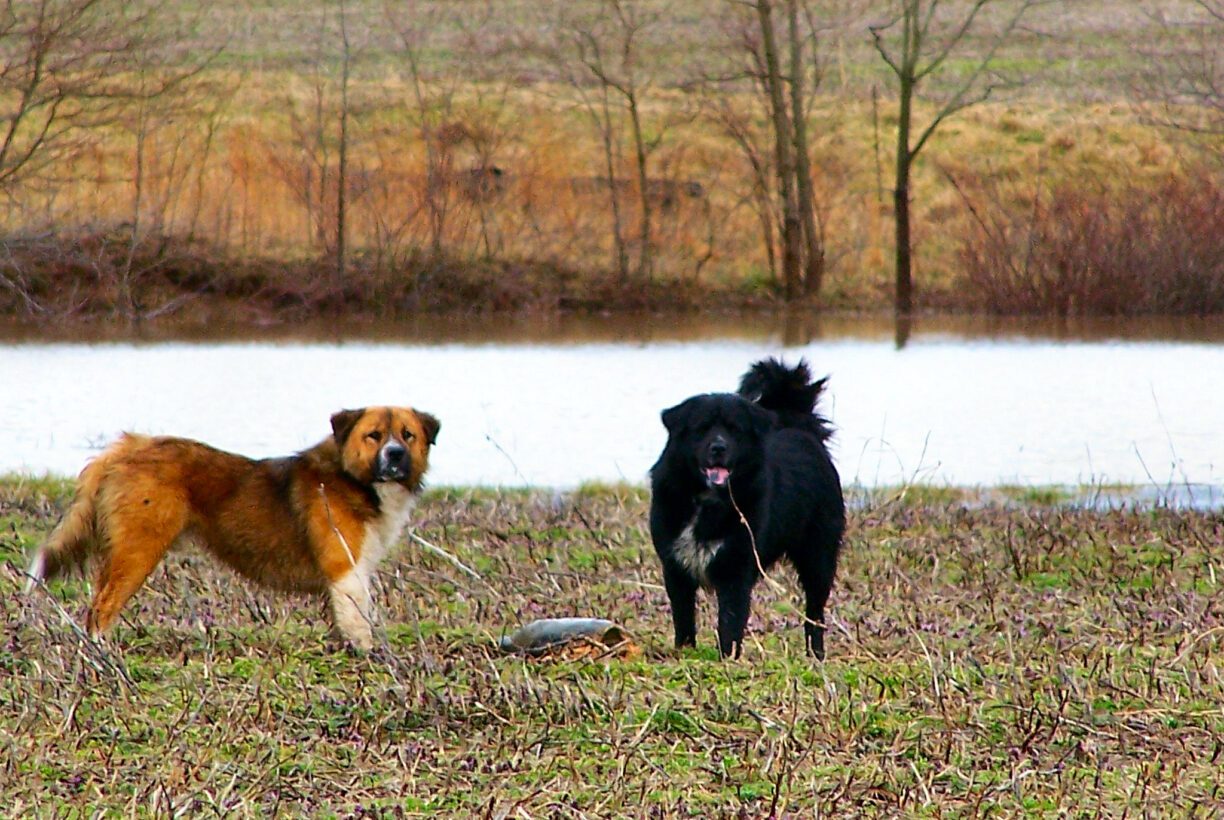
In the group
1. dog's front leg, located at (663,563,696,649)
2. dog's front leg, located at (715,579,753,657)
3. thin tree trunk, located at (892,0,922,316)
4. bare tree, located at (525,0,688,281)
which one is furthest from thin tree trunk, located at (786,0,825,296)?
dog's front leg, located at (715,579,753,657)

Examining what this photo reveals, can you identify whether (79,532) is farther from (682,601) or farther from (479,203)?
(479,203)

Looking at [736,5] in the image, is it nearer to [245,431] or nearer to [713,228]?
[713,228]

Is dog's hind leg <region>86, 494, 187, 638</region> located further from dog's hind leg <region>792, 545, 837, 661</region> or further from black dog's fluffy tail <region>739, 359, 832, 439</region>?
dog's hind leg <region>792, 545, 837, 661</region>

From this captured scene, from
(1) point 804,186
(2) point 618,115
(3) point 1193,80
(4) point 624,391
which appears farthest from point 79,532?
(2) point 618,115

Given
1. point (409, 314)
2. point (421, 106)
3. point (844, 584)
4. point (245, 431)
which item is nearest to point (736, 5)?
point (421, 106)

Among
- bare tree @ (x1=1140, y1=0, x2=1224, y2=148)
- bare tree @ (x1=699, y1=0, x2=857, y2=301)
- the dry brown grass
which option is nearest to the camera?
bare tree @ (x1=1140, y1=0, x2=1224, y2=148)

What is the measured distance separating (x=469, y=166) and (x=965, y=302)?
404 inches

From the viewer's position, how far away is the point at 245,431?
1747 cm

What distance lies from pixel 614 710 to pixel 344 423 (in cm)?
244

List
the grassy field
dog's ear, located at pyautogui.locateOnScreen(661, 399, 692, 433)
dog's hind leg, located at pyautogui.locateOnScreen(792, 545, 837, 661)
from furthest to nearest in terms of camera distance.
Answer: dog's hind leg, located at pyautogui.locateOnScreen(792, 545, 837, 661) → dog's ear, located at pyautogui.locateOnScreen(661, 399, 692, 433) → the grassy field

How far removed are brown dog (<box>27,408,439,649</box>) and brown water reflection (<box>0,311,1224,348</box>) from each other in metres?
17.9

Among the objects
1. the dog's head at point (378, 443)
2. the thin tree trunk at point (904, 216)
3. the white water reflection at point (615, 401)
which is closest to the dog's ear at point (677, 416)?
the dog's head at point (378, 443)

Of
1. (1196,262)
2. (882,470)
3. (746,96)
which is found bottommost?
(882,470)

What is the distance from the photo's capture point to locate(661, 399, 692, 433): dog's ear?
7219mm
